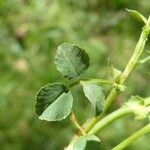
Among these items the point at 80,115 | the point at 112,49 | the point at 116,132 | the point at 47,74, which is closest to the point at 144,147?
the point at 116,132

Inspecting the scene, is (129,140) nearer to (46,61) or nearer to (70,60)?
(70,60)

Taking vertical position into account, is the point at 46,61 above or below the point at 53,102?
below

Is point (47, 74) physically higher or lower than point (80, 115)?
higher

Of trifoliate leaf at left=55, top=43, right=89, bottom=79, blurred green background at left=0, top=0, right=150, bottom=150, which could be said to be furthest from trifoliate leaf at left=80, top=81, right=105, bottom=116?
blurred green background at left=0, top=0, right=150, bottom=150

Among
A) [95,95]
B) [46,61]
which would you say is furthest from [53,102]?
[46,61]

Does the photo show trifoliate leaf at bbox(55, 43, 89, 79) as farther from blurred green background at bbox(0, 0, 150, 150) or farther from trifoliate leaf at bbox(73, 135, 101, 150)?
blurred green background at bbox(0, 0, 150, 150)

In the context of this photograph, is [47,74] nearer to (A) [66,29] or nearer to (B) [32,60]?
(B) [32,60]
